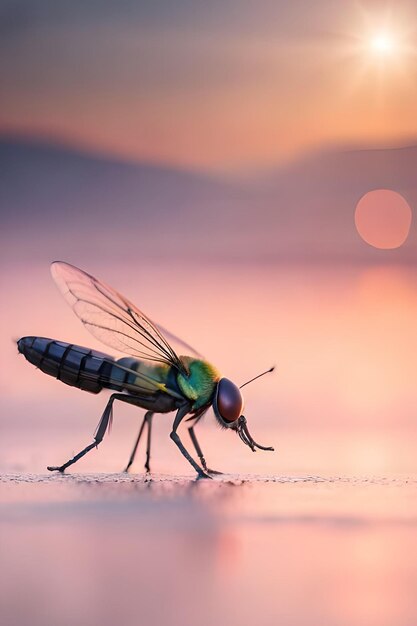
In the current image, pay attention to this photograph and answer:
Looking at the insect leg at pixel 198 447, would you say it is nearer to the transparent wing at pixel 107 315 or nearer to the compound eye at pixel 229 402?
the compound eye at pixel 229 402

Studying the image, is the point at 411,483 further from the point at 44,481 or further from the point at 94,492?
the point at 44,481

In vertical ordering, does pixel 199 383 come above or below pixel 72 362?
below

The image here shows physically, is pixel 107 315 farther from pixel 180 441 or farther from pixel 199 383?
pixel 180 441

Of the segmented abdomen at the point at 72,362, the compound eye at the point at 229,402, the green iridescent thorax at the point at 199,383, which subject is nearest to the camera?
the compound eye at the point at 229,402

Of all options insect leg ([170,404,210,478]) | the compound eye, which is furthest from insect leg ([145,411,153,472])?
the compound eye

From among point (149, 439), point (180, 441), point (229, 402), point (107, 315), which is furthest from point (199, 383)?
point (107, 315)

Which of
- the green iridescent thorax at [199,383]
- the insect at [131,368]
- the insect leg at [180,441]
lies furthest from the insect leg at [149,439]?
the green iridescent thorax at [199,383]

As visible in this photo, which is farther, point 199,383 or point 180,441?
point 199,383

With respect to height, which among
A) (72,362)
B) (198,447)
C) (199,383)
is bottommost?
(198,447)
